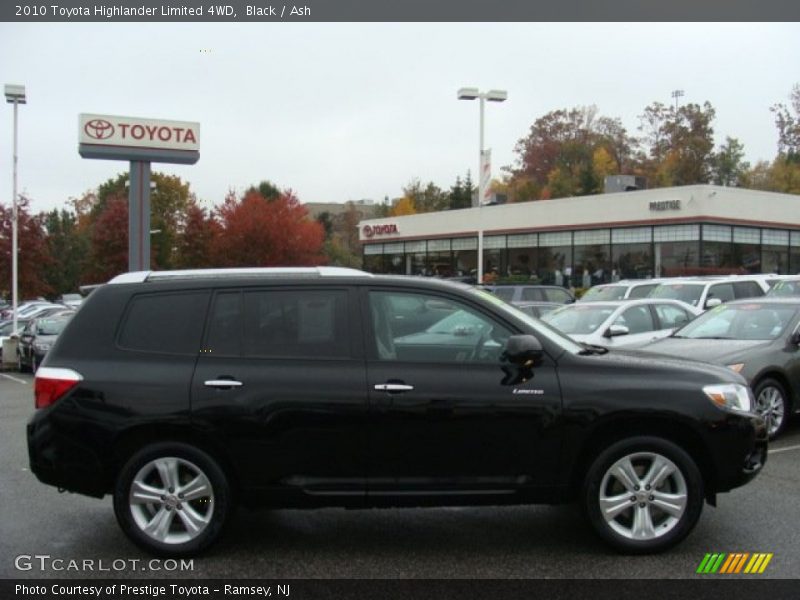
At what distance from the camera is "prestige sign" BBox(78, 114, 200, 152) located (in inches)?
1073

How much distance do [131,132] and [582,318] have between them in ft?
65.9

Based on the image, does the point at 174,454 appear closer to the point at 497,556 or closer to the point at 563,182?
Result: the point at 497,556

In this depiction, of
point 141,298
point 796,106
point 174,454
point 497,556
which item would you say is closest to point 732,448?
point 497,556

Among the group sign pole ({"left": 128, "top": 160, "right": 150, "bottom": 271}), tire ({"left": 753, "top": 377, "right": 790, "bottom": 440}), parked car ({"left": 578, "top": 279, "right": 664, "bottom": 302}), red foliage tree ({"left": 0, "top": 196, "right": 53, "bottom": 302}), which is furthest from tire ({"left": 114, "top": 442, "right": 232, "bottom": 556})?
red foliage tree ({"left": 0, "top": 196, "right": 53, "bottom": 302})

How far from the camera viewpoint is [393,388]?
5.02m

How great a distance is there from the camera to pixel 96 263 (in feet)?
184

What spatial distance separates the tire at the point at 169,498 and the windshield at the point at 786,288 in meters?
14.3

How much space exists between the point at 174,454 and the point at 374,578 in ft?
4.83

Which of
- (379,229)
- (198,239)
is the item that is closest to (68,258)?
(198,239)

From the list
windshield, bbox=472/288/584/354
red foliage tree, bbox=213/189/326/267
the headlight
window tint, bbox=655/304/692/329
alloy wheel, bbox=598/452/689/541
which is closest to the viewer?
alloy wheel, bbox=598/452/689/541

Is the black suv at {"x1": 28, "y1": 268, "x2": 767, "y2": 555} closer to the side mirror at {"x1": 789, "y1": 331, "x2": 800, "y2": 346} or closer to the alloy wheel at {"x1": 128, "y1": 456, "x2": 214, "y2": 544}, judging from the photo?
the alloy wheel at {"x1": 128, "y1": 456, "x2": 214, "y2": 544}

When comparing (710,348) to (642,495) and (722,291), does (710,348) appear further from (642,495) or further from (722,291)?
(722,291)

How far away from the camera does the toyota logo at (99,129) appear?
2727 cm

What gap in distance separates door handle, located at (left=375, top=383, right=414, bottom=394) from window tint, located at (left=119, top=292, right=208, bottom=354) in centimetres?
122
